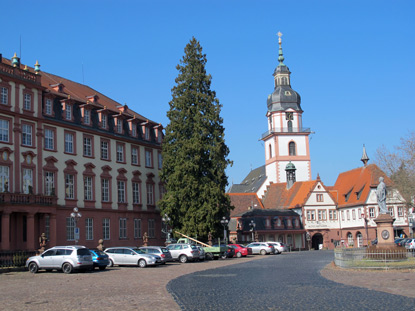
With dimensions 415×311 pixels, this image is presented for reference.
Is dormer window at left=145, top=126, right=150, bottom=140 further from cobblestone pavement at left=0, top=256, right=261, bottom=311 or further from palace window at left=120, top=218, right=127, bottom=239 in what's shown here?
cobblestone pavement at left=0, top=256, right=261, bottom=311

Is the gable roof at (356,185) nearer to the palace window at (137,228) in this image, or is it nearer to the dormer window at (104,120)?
the palace window at (137,228)

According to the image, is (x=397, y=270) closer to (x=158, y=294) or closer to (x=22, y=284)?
(x=158, y=294)

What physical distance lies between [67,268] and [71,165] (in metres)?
18.7

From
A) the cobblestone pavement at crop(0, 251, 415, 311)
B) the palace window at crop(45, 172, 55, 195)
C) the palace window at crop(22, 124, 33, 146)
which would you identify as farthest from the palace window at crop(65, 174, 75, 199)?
the cobblestone pavement at crop(0, 251, 415, 311)

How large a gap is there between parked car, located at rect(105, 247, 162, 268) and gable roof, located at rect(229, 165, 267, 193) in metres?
74.5

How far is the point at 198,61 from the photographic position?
55688mm

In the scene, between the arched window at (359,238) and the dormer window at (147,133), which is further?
the arched window at (359,238)

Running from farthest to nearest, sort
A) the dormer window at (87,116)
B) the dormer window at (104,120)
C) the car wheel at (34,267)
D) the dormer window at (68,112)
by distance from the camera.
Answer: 1. the dormer window at (104,120)
2. the dormer window at (87,116)
3. the dormer window at (68,112)
4. the car wheel at (34,267)

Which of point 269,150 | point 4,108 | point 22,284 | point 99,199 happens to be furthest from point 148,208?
point 269,150

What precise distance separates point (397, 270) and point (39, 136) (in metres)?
30.2

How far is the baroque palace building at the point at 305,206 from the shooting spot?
82312 millimetres

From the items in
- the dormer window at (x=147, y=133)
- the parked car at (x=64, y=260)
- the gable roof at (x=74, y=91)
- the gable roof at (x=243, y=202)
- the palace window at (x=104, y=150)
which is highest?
the gable roof at (x=74, y=91)

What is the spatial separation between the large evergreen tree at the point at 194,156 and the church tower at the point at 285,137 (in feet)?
174

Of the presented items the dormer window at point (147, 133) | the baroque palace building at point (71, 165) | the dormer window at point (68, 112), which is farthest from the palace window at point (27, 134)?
the dormer window at point (147, 133)
